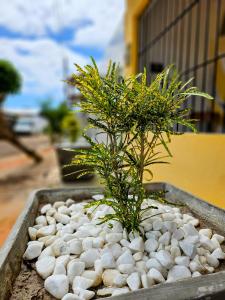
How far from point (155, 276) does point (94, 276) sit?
0.19 meters

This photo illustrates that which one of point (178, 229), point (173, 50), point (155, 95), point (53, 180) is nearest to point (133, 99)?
point (155, 95)

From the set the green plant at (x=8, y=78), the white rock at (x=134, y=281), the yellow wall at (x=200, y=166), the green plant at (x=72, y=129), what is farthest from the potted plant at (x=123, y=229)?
the green plant at (x=8, y=78)

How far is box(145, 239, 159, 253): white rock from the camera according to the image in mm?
966

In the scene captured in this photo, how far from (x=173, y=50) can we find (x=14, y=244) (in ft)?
11.5

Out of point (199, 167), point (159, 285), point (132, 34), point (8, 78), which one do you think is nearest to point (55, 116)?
point (8, 78)

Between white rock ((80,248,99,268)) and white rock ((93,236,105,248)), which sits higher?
white rock ((93,236,105,248))

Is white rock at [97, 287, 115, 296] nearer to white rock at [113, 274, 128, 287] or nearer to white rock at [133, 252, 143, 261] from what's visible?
white rock at [113, 274, 128, 287]

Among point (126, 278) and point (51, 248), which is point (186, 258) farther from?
point (51, 248)

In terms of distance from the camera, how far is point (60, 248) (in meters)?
1.00

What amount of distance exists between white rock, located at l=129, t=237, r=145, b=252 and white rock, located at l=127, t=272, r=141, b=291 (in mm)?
126

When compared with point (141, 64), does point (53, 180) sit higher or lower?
lower

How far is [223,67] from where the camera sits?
4.07 metres

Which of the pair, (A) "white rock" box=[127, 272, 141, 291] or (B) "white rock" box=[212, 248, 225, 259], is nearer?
(A) "white rock" box=[127, 272, 141, 291]

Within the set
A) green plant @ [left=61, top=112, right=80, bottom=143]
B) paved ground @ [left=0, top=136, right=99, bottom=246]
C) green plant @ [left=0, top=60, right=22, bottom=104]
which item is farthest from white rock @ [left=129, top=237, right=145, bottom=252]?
green plant @ [left=0, top=60, right=22, bottom=104]
